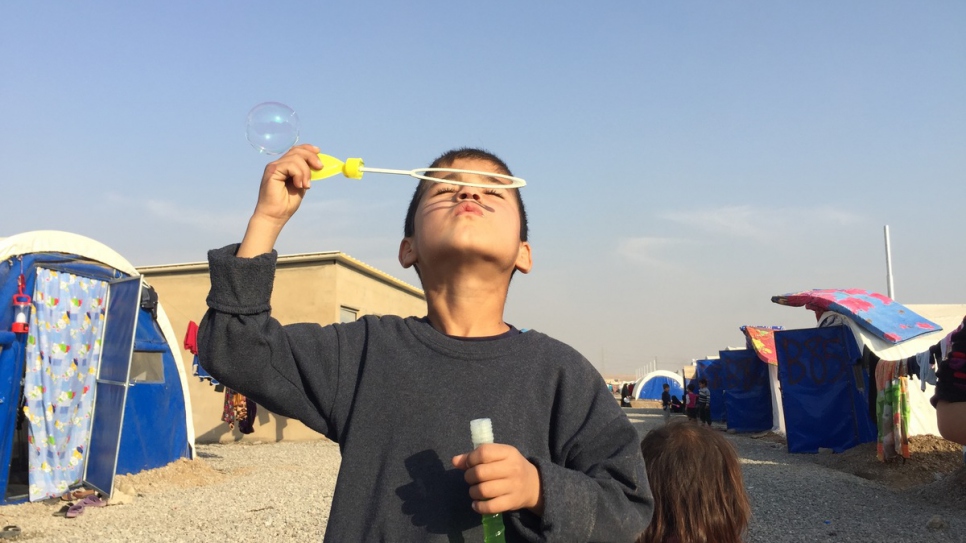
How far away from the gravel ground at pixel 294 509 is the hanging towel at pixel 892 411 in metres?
0.70

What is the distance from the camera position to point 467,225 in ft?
5.45

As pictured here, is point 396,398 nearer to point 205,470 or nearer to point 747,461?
point 205,470

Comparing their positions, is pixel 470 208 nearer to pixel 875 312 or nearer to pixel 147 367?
pixel 147 367

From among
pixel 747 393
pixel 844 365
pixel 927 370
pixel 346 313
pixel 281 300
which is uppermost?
pixel 281 300

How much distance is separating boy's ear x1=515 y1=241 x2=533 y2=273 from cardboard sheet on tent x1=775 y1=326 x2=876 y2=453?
37.8ft

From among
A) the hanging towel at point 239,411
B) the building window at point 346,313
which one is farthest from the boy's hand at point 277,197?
the building window at point 346,313

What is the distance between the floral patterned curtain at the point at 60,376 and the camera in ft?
25.9

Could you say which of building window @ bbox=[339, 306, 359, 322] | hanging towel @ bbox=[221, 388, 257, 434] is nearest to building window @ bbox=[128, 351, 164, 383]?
hanging towel @ bbox=[221, 388, 257, 434]

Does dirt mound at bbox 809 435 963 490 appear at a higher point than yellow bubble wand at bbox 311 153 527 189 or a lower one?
lower

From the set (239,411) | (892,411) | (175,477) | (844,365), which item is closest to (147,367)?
(175,477)

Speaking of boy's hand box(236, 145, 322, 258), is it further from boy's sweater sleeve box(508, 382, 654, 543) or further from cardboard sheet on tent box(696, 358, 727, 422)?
cardboard sheet on tent box(696, 358, 727, 422)

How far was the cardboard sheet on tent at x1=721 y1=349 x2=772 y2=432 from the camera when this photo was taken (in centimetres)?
2014

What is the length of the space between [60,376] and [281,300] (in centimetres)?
833

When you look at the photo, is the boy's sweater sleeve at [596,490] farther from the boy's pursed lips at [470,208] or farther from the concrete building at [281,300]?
the concrete building at [281,300]
